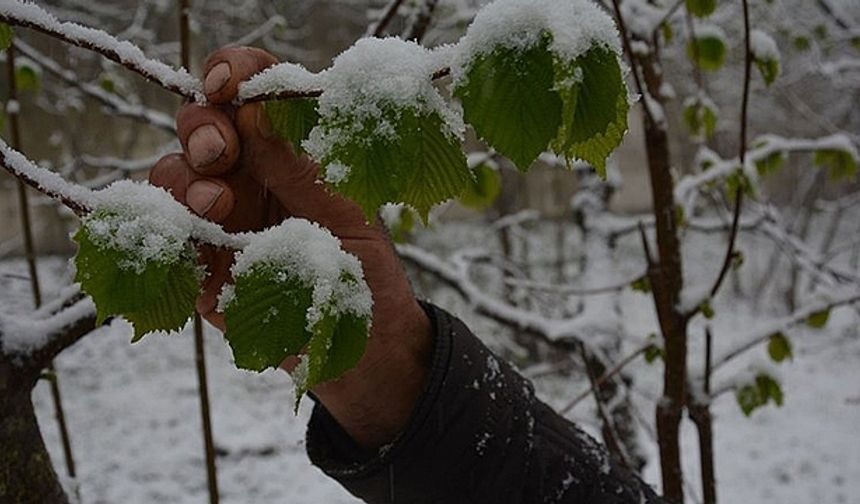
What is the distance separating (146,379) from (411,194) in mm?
7411

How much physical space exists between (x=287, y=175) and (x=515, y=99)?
0.40 meters

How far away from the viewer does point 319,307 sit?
1.77ft

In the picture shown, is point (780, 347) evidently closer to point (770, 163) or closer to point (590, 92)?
point (770, 163)

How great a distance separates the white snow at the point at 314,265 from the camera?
1.80ft

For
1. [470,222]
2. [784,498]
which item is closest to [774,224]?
[784,498]

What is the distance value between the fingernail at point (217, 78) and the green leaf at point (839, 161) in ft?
6.79

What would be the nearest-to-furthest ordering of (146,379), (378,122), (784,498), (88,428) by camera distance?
(378,122) < (784,498) < (88,428) < (146,379)

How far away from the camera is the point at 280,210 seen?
898 millimetres

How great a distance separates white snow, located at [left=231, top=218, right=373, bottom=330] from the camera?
55cm

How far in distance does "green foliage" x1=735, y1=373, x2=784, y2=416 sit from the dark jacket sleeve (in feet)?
3.12

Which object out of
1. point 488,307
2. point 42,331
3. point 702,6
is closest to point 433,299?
point 488,307

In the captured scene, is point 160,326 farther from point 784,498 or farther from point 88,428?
point 88,428

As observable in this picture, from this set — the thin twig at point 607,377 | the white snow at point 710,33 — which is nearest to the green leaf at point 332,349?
the thin twig at point 607,377

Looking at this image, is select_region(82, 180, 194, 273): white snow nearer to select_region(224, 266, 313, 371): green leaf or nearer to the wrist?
select_region(224, 266, 313, 371): green leaf
